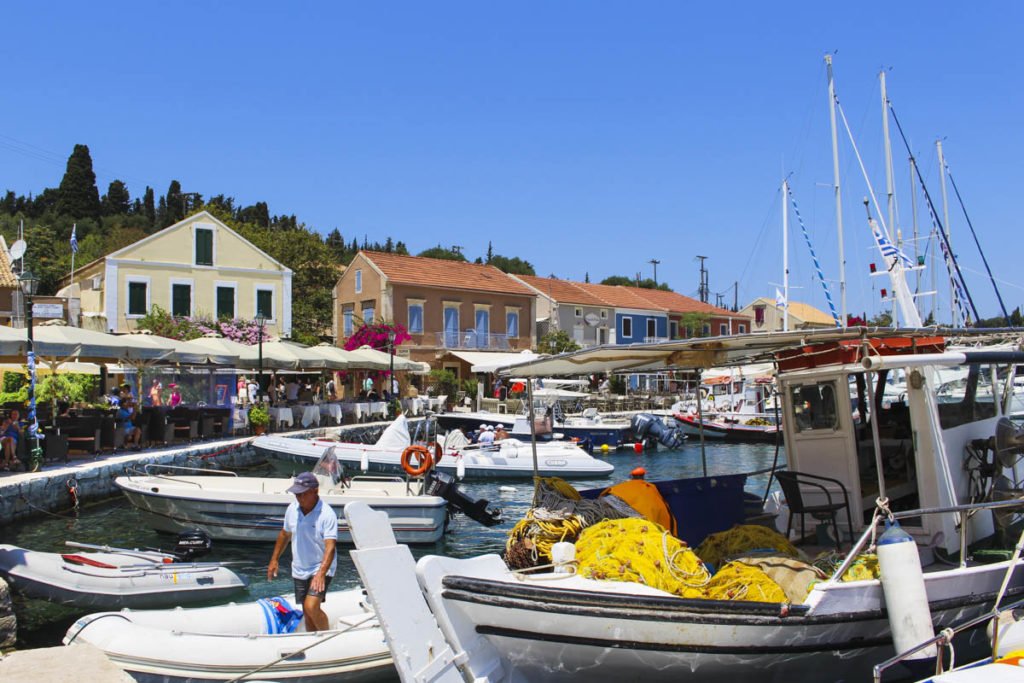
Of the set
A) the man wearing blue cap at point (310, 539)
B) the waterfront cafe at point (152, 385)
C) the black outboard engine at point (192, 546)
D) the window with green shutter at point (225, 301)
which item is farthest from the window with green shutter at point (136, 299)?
the man wearing blue cap at point (310, 539)

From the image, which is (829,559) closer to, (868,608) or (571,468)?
(868,608)

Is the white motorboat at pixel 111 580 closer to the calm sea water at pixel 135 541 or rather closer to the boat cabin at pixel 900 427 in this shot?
the calm sea water at pixel 135 541

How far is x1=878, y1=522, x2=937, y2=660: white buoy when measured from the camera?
18.7 ft

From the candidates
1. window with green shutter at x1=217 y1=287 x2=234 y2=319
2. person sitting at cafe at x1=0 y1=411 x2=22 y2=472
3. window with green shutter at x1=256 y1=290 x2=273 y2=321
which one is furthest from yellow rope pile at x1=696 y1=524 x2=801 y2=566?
window with green shutter at x1=256 y1=290 x2=273 y2=321

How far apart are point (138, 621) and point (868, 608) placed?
5.99 meters

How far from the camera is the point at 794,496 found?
7809 millimetres

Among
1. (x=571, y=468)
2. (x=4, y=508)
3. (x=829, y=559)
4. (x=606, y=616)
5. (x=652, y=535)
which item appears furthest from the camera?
(x=571, y=468)

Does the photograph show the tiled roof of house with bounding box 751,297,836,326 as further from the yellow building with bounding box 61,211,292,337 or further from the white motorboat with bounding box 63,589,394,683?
the white motorboat with bounding box 63,589,394,683

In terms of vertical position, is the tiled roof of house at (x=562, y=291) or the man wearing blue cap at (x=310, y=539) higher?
the tiled roof of house at (x=562, y=291)

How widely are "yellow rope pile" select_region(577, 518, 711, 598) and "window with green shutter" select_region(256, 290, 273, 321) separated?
33252 mm

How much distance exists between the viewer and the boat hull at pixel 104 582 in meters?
8.95

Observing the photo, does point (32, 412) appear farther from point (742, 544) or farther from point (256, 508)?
point (742, 544)

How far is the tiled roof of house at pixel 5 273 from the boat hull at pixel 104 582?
81.6 feet

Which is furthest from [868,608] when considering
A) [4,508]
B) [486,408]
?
[486,408]
